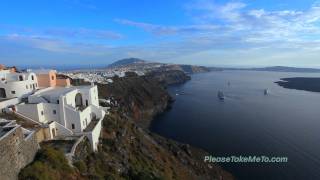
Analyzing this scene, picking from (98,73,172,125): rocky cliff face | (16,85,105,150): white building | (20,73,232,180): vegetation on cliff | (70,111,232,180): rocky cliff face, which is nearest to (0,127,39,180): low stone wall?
(20,73,232,180): vegetation on cliff

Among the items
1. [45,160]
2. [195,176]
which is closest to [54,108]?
[45,160]

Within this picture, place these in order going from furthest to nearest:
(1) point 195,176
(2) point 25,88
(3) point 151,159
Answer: (1) point 195,176
(3) point 151,159
(2) point 25,88

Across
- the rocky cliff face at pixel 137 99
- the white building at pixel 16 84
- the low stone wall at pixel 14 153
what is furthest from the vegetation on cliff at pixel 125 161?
the rocky cliff face at pixel 137 99

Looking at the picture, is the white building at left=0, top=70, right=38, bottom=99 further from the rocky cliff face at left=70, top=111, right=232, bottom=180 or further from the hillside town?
the rocky cliff face at left=70, top=111, right=232, bottom=180

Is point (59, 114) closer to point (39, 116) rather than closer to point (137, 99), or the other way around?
point (39, 116)

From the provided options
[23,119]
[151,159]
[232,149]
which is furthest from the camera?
[232,149]

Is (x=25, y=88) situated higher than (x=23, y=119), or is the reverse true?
(x=25, y=88)

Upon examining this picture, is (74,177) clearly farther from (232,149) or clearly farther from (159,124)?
(159,124)
